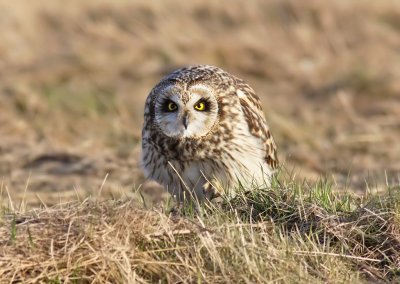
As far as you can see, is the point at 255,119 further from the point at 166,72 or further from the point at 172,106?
the point at 166,72

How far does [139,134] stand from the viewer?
935 centimetres

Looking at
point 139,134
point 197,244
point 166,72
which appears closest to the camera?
point 197,244

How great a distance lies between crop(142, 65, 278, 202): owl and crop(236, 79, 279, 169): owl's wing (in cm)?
1

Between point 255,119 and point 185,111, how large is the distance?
716 millimetres

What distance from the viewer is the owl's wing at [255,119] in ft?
19.2

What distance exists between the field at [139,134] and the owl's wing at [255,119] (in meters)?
0.35

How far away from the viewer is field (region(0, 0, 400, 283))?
4.32 m

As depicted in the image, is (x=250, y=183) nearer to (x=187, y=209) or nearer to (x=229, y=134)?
(x=229, y=134)

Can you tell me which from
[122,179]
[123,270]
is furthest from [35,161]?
[123,270]

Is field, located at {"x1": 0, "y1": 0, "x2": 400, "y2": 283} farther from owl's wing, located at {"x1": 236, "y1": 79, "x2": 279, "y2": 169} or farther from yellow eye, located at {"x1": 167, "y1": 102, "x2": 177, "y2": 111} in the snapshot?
yellow eye, located at {"x1": 167, "y1": 102, "x2": 177, "y2": 111}

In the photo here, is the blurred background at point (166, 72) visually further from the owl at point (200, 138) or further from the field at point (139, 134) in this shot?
the owl at point (200, 138)

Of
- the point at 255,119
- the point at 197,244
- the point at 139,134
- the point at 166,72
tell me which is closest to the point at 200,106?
the point at 255,119

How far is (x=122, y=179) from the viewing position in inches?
305

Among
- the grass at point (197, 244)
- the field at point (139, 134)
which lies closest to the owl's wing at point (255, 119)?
the field at point (139, 134)
